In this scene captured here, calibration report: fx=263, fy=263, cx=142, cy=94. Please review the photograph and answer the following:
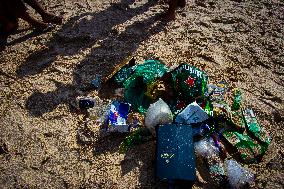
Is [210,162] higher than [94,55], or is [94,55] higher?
[94,55]

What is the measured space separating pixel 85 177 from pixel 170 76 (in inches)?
52.3

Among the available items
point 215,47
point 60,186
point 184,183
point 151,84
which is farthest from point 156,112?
point 215,47

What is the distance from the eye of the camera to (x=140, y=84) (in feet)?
9.62

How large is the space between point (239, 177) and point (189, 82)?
999 millimetres

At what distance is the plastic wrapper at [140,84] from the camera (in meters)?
2.81

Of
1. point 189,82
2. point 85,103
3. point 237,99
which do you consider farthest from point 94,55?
point 237,99

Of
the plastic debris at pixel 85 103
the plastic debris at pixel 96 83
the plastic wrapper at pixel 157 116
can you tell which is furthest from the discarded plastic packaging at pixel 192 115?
the plastic debris at pixel 96 83

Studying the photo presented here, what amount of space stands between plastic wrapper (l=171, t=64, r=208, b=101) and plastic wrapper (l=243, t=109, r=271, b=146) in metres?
0.52

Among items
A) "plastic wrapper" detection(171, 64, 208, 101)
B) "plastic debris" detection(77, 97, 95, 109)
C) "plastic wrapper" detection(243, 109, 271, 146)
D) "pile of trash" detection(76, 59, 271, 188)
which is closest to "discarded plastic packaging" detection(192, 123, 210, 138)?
"pile of trash" detection(76, 59, 271, 188)

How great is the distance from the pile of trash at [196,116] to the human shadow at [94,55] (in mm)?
335

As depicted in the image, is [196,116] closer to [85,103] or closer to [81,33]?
[85,103]

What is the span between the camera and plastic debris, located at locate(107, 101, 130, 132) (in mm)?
2543

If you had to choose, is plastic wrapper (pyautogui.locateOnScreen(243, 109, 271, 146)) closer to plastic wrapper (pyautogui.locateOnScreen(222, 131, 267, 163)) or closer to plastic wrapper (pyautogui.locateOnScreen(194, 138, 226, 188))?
plastic wrapper (pyautogui.locateOnScreen(222, 131, 267, 163))

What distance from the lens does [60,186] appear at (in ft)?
7.30
